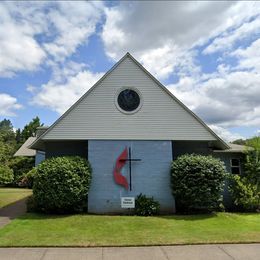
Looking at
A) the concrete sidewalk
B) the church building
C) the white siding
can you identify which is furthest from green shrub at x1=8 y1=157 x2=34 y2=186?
the concrete sidewalk

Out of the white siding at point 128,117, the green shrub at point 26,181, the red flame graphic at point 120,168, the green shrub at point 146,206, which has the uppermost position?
the white siding at point 128,117

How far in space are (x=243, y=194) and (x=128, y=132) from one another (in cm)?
699

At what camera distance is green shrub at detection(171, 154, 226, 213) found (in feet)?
48.2

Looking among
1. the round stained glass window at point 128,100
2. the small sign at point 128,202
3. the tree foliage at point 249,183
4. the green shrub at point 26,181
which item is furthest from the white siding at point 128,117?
the green shrub at point 26,181

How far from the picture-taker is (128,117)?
52.4 ft

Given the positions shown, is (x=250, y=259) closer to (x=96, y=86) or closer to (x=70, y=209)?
(x=70, y=209)

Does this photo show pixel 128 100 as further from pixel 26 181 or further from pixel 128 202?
pixel 26 181

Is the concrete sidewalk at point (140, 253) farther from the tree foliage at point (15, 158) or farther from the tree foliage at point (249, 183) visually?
the tree foliage at point (15, 158)

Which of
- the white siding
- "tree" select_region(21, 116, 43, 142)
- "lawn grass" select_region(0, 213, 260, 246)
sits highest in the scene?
"tree" select_region(21, 116, 43, 142)

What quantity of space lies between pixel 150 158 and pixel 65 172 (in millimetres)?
4288

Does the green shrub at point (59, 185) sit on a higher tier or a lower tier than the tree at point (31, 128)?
lower

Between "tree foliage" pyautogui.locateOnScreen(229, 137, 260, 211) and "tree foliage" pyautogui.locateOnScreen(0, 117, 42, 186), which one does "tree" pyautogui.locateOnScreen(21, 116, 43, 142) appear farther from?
"tree foliage" pyautogui.locateOnScreen(229, 137, 260, 211)

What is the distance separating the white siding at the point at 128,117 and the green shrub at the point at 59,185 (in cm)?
175

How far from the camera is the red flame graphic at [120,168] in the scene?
51.0 feet
